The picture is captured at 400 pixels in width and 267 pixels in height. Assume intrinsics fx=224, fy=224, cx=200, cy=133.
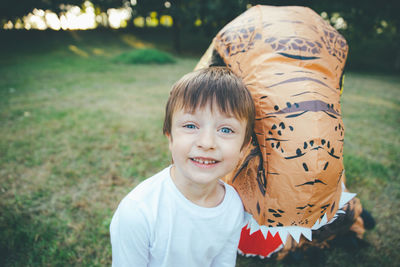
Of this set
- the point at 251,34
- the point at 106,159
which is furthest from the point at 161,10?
the point at 251,34

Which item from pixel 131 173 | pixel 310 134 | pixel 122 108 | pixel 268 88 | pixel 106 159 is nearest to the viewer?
pixel 310 134

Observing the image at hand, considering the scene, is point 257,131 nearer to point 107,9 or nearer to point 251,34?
point 251,34

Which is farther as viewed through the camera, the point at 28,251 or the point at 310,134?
the point at 28,251

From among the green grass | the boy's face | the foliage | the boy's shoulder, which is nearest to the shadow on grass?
the green grass

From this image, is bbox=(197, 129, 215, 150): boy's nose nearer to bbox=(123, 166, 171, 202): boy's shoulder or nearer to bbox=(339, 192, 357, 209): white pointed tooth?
bbox=(123, 166, 171, 202): boy's shoulder

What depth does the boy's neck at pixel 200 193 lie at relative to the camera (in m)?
1.24

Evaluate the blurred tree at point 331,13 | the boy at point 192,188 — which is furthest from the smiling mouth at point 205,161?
the blurred tree at point 331,13

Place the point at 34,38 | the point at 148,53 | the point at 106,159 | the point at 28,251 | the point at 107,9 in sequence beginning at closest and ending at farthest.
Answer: the point at 28,251
the point at 106,159
the point at 148,53
the point at 34,38
the point at 107,9

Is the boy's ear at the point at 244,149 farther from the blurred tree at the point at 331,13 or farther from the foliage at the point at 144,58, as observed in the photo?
the blurred tree at the point at 331,13

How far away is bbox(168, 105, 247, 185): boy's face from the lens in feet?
3.45

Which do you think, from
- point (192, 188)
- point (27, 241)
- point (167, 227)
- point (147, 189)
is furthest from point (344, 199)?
point (27, 241)

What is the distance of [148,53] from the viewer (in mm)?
12242

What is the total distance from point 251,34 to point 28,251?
2.41m

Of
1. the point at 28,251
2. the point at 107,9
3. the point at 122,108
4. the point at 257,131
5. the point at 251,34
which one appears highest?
the point at 107,9
